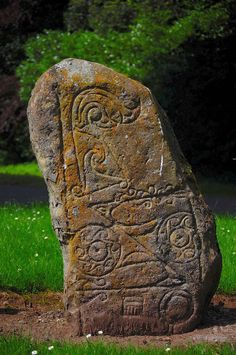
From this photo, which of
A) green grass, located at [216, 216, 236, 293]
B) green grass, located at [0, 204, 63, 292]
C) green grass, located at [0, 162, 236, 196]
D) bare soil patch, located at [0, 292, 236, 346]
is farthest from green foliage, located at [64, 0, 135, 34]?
bare soil patch, located at [0, 292, 236, 346]

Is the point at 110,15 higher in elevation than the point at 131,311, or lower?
lower

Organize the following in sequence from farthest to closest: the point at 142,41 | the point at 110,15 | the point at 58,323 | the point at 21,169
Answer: the point at 21,169 → the point at 110,15 → the point at 142,41 → the point at 58,323

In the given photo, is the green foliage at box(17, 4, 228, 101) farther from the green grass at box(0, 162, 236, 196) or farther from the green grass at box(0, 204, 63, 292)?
the green grass at box(0, 204, 63, 292)

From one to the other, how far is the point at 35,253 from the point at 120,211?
9.39ft

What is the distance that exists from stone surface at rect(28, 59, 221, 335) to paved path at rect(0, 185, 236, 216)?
8.99m

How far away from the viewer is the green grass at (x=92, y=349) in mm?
5527

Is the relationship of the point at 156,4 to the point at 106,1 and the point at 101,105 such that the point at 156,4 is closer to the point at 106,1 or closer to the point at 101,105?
the point at 106,1

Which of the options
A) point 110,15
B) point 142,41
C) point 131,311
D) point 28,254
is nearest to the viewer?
point 131,311

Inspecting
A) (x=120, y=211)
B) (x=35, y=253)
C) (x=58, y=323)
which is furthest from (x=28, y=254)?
(x=120, y=211)

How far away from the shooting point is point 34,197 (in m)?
18.1

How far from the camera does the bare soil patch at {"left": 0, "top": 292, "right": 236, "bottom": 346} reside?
6.20 metres

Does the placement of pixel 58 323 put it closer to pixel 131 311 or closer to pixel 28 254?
pixel 131 311

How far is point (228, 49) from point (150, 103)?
650 inches

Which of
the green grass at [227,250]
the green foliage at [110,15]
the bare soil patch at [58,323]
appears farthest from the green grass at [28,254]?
the green foliage at [110,15]
